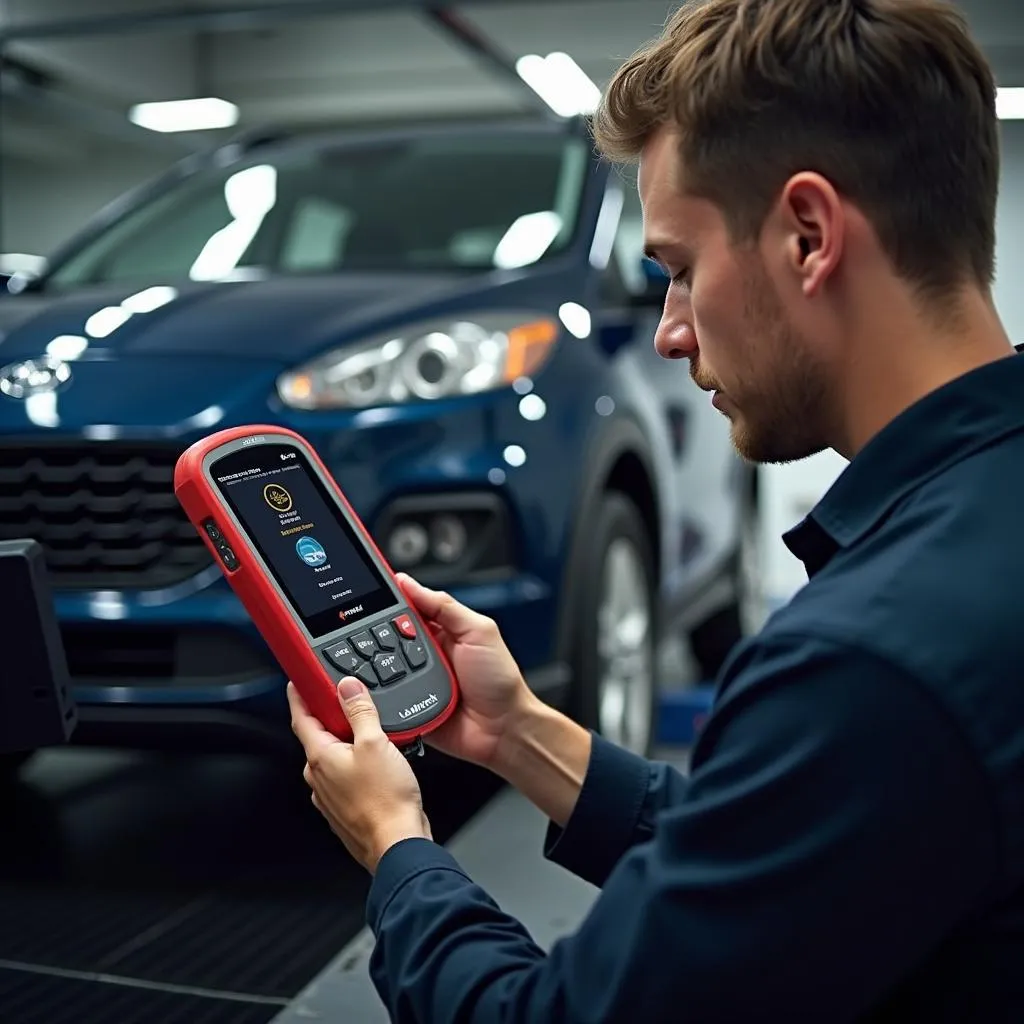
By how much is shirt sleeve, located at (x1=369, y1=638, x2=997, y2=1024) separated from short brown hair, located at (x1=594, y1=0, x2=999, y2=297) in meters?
0.32

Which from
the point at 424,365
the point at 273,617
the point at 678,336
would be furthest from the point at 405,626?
the point at 424,365

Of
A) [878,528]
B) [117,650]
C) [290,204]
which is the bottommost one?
[117,650]

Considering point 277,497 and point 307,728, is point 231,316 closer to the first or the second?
point 277,497

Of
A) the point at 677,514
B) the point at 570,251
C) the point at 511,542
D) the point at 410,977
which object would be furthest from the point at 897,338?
the point at 677,514

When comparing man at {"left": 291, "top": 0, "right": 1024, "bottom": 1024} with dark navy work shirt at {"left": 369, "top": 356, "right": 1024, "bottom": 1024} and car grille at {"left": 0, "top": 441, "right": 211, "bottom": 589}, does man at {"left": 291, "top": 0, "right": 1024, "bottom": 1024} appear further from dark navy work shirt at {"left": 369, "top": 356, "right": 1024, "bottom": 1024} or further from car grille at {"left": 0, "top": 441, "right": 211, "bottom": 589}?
car grille at {"left": 0, "top": 441, "right": 211, "bottom": 589}

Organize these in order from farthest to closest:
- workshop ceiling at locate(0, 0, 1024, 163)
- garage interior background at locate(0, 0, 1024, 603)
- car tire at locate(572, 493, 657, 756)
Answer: workshop ceiling at locate(0, 0, 1024, 163)
garage interior background at locate(0, 0, 1024, 603)
car tire at locate(572, 493, 657, 756)

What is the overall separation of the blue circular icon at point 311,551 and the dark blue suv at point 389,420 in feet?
2.58

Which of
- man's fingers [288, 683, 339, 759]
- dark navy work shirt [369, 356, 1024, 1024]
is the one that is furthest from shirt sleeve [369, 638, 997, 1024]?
man's fingers [288, 683, 339, 759]

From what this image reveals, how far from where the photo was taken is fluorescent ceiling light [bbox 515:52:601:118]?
31.3 ft

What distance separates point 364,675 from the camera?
49.3 inches

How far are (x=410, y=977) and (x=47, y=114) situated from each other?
1168 cm

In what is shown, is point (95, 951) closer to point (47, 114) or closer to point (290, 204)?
point (290, 204)

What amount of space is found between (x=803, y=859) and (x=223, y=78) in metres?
11.9

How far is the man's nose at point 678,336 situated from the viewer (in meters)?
1.15
